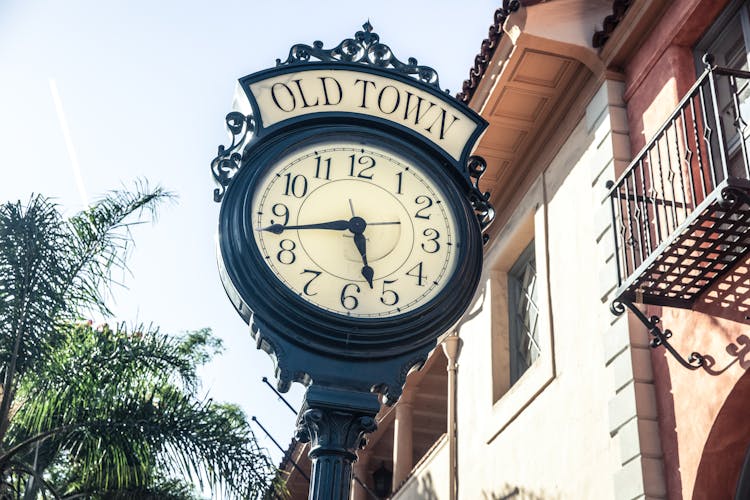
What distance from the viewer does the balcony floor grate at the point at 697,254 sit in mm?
4824

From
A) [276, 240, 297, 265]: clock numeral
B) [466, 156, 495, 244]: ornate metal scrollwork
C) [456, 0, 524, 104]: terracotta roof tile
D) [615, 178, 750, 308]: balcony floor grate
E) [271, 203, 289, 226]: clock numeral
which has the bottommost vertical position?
[276, 240, 297, 265]: clock numeral

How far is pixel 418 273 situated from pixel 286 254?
1.41 ft

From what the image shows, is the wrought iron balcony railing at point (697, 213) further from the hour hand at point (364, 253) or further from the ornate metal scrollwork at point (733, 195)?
the hour hand at point (364, 253)

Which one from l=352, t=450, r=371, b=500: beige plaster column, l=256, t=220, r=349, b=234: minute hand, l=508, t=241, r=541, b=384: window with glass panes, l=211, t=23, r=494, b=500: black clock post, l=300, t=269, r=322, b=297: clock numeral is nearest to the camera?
l=211, t=23, r=494, b=500: black clock post

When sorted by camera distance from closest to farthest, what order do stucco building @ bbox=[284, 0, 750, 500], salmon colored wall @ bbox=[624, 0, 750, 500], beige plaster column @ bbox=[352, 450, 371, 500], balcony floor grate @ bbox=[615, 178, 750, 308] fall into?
balcony floor grate @ bbox=[615, 178, 750, 308]
salmon colored wall @ bbox=[624, 0, 750, 500]
stucco building @ bbox=[284, 0, 750, 500]
beige plaster column @ bbox=[352, 450, 371, 500]

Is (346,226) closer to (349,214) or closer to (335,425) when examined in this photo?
(349,214)

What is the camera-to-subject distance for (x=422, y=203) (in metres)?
3.20

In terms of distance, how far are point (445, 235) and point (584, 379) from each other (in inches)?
175

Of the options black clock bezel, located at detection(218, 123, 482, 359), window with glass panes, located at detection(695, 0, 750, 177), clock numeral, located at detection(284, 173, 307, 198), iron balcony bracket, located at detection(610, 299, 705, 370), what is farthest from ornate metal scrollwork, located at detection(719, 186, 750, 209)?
clock numeral, located at detection(284, 173, 307, 198)

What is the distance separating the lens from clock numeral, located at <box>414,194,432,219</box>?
3.17 metres

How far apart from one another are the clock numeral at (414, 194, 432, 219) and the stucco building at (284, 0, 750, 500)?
213 cm

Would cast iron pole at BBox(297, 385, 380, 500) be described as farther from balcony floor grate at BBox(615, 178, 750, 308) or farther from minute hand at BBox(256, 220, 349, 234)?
balcony floor grate at BBox(615, 178, 750, 308)

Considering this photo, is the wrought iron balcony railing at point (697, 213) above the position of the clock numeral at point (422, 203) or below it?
above

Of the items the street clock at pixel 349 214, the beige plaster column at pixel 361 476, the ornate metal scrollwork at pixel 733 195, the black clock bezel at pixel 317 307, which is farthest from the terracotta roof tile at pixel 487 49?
the beige plaster column at pixel 361 476
